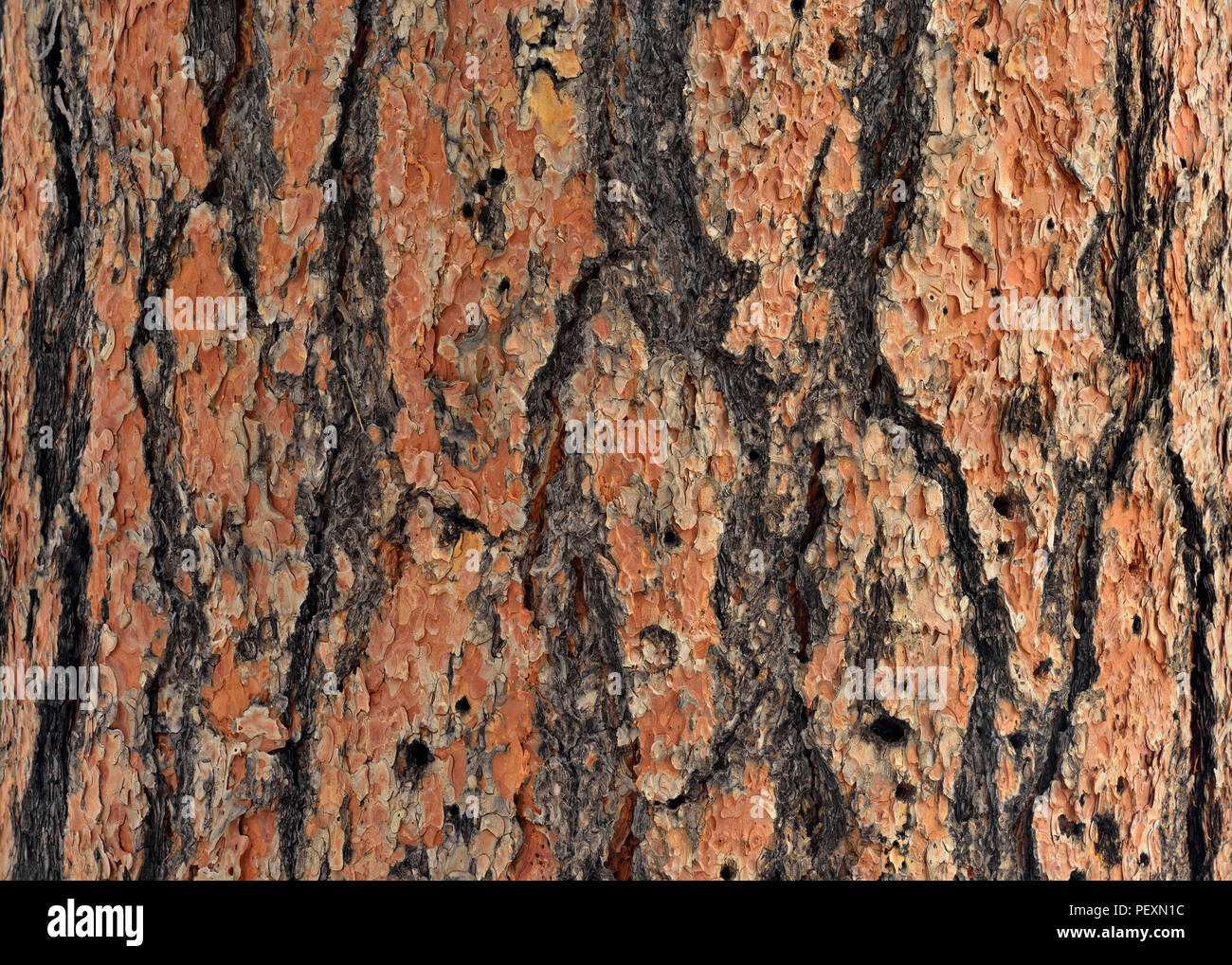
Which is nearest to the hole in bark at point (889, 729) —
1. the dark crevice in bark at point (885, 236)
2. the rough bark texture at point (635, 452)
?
the rough bark texture at point (635, 452)

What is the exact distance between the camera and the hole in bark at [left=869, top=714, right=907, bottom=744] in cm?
70

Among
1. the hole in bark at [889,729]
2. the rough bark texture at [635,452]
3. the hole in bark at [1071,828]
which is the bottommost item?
the hole in bark at [1071,828]

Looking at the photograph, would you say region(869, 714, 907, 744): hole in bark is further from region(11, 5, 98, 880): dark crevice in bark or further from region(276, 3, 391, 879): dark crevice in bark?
region(11, 5, 98, 880): dark crevice in bark

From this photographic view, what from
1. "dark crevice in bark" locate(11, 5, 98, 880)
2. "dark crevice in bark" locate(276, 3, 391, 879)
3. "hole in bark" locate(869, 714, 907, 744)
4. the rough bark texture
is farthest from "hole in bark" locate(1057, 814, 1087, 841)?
"dark crevice in bark" locate(11, 5, 98, 880)

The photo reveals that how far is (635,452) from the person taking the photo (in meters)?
0.69

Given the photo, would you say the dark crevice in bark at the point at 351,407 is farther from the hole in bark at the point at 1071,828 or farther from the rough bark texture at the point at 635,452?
the hole in bark at the point at 1071,828

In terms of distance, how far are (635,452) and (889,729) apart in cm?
29

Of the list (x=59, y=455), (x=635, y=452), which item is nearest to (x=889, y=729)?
(x=635, y=452)

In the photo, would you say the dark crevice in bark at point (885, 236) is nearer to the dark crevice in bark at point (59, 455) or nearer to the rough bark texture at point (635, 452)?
the rough bark texture at point (635, 452)

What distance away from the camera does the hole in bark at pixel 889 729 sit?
2.31 ft

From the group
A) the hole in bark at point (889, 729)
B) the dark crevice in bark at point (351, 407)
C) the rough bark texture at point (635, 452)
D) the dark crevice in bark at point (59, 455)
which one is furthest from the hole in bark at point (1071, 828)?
the dark crevice in bark at point (59, 455)

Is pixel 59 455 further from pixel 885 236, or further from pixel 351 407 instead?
pixel 885 236

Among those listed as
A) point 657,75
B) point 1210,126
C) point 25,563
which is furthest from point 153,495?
point 1210,126

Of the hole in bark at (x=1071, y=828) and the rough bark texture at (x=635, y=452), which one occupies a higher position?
the rough bark texture at (x=635, y=452)
